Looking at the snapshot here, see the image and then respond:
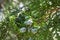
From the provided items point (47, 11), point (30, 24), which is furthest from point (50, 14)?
point (30, 24)

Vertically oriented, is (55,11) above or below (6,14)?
below

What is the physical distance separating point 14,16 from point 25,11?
0.06m

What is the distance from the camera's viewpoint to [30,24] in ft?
2.65

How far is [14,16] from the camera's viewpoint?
32.6 inches

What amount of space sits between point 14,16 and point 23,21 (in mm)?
49

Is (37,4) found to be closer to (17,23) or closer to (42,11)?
(42,11)

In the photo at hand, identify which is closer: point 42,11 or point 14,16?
point 42,11

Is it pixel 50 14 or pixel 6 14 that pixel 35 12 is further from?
pixel 6 14

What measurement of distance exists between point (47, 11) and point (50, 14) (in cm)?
2

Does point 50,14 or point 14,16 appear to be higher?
point 14,16

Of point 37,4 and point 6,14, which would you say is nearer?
point 37,4

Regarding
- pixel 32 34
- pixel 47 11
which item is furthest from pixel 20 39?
pixel 47 11

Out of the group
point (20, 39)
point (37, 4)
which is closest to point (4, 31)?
point (20, 39)

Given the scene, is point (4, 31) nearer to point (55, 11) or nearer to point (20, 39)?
point (20, 39)
